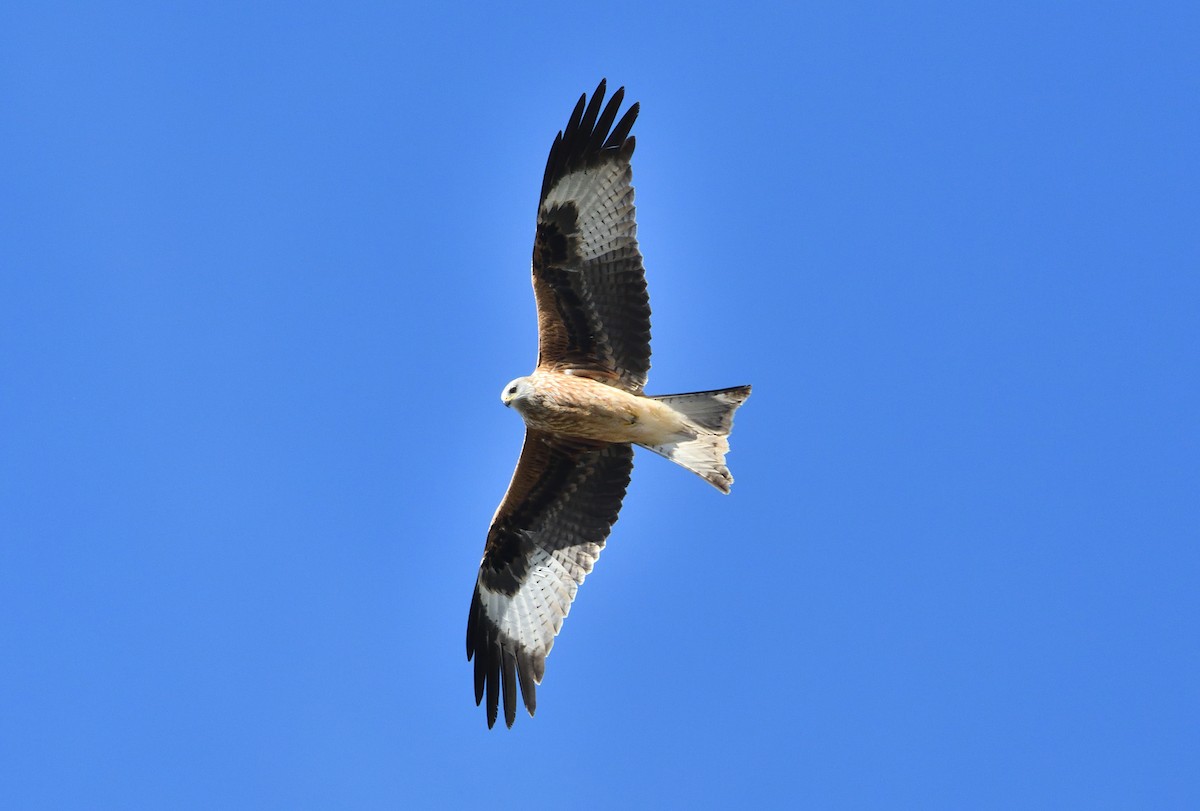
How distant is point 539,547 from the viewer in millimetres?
12055

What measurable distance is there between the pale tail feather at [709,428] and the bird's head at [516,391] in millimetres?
916

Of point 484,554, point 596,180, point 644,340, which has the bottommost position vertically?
point 484,554

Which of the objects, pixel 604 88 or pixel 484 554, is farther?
pixel 484 554

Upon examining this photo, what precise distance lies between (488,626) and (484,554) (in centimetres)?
55

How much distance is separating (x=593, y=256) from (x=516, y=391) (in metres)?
1.11

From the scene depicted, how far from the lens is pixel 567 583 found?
11.9m

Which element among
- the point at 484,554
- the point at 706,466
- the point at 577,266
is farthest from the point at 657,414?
the point at 484,554

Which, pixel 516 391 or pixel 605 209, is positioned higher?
pixel 605 209

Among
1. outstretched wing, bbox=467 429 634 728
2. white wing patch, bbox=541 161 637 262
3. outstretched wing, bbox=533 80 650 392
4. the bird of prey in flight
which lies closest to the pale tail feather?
the bird of prey in flight

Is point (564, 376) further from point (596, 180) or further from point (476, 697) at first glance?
point (476, 697)

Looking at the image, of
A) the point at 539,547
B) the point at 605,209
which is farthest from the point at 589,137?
the point at 539,547

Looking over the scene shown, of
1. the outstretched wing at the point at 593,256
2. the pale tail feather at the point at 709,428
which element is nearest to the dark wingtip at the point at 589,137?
the outstretched wing at the point at 593,256

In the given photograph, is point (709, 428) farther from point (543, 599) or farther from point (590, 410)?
point (543, 599)

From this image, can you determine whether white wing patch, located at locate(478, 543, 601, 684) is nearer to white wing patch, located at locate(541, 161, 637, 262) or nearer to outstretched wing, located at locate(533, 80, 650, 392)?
outstretched wing, located at locate(533, 80, 650, 392)
